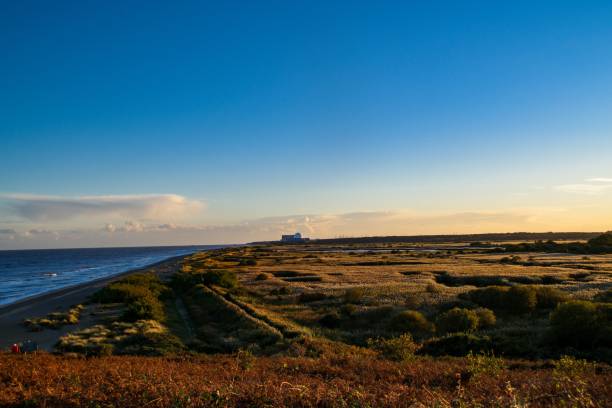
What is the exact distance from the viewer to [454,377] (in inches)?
417

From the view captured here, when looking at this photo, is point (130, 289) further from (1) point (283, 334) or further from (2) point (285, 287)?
(1) point (283, 334)

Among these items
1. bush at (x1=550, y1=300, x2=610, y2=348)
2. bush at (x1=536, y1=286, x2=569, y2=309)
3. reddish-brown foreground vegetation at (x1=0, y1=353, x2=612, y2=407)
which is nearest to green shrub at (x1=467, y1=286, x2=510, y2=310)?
bush at (x1=536, y1=286, x2=569, y2=309)

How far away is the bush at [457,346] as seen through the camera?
18.8 metres

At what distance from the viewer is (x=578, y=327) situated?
19359 millimetres

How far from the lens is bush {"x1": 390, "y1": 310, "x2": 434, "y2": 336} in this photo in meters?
24.3

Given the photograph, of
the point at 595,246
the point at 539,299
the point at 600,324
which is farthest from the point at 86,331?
the point at 595,246

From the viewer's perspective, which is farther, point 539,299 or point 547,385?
point 539,299

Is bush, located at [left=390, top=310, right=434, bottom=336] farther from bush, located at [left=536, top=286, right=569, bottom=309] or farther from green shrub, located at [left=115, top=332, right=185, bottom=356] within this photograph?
green shrub, located at [left=115, top=332, right=185, bottom=356]

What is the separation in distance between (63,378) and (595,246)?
110193 mm

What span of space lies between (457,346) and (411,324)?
5343 mm

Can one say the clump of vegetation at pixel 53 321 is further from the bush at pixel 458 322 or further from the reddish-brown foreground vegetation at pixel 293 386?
the bush at pixel 458 322

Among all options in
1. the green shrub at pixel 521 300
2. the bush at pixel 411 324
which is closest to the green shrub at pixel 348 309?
the bush at pixel 411 324

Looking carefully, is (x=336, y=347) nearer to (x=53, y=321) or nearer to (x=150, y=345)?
(x=150, y=345)

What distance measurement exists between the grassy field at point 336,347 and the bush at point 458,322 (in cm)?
7
